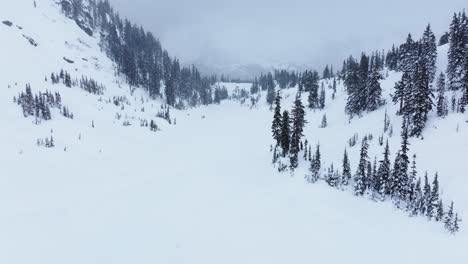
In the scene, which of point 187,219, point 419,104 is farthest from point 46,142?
point 419,104

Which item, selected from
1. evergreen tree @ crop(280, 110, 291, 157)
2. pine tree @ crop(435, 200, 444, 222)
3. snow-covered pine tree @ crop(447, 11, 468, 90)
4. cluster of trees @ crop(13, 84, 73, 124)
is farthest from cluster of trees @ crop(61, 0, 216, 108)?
pine tree @ crop(435, 200, 444, 222)

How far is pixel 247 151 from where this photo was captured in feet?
184

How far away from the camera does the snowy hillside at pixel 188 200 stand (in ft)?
66.2

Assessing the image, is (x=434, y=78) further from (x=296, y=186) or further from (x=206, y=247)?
(x=206, y=247)

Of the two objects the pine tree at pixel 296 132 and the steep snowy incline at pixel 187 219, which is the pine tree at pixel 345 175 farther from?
the pine tree at pixel 296 132

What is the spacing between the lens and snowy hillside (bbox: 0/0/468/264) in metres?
20.2

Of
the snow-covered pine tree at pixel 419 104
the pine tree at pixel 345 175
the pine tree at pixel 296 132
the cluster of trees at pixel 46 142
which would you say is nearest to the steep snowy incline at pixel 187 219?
the cluster of trees at pixel 46 142

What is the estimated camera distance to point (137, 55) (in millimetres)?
141125

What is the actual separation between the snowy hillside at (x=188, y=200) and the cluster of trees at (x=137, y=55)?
198 feet

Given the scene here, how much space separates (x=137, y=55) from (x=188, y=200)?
12473 centimetres

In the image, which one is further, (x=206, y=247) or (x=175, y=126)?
(x=175, y=126)

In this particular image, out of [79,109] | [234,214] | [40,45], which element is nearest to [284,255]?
[234,214]

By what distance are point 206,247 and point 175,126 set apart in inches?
2664

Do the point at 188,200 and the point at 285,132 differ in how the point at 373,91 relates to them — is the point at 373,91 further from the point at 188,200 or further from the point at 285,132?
the point at 188,200
